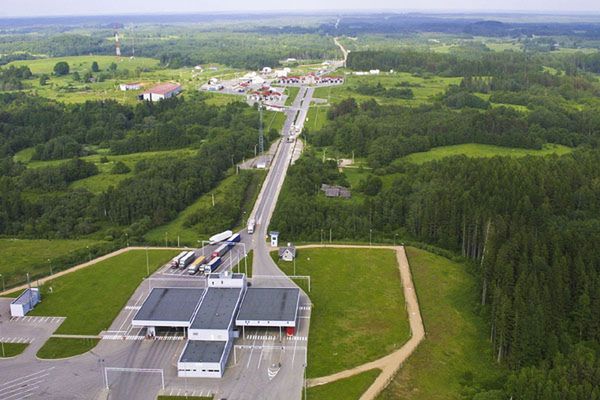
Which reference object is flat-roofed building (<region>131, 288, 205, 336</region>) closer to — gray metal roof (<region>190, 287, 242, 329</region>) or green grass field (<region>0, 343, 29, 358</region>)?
gray metal roof (<region>190, 287, 242, 329</region>)

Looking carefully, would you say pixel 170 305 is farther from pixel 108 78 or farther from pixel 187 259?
pixel 108 78

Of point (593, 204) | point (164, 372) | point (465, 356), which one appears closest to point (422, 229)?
point (593, 204)

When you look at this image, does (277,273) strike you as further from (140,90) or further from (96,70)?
(96,70)

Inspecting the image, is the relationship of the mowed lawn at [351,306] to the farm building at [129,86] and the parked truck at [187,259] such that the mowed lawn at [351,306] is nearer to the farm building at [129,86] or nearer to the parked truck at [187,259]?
the parked truck at [187,259]

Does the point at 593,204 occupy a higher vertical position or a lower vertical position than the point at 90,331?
higher

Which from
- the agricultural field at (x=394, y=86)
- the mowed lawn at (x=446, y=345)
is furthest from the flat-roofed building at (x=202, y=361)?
the agricultural field at (x=394, y=86)

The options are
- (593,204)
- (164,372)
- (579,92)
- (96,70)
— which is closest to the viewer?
(164,372)

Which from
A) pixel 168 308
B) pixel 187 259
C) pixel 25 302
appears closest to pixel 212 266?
pixel 187 259
